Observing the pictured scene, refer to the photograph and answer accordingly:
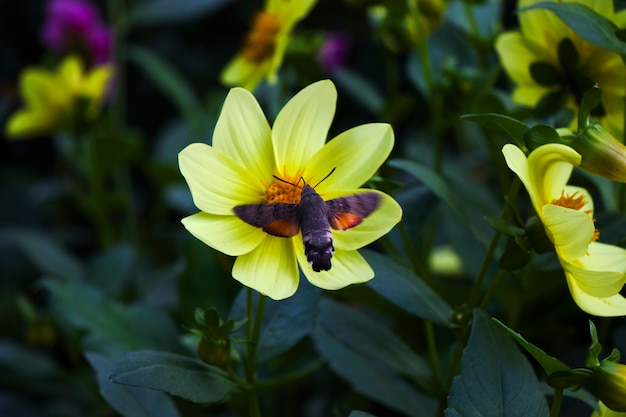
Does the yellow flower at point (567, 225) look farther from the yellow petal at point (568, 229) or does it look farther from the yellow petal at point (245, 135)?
the yellow petal at point (245, 135)

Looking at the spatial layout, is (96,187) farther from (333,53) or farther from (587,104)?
(587,104)

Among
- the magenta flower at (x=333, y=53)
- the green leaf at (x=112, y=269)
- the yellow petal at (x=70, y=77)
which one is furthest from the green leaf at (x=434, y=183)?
the magenta flower at (x=333, y=53)

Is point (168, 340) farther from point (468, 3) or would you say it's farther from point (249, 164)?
point (468, 3)

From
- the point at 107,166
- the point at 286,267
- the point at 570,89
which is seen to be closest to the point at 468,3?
the point at 570,89

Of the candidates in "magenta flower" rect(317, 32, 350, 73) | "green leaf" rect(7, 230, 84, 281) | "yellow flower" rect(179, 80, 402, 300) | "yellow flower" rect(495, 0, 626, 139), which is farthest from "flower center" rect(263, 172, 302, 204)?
"magenta flower" rect(317, 32, 350, 73)

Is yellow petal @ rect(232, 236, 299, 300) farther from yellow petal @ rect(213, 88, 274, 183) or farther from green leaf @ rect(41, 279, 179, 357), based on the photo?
green leaf @ rect(41, 279, 179, 357)

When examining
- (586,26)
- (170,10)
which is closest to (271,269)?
(586,26)

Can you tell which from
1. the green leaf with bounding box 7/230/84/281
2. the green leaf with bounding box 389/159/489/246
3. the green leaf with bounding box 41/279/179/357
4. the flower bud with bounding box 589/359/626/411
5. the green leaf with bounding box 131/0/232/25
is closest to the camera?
the flower bud with bounding box 589/359/626/411
